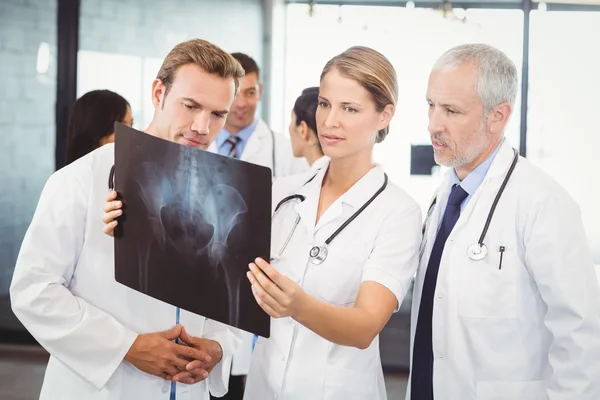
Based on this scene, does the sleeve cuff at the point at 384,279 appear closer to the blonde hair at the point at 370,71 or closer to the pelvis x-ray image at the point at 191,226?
the pelvis x-ray image at the point at 191,226

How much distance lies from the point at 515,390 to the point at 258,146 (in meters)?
2.18

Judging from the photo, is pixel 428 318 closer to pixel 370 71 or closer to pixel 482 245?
pixel 482 245

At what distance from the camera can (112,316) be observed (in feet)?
5.91

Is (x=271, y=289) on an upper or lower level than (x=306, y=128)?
lower

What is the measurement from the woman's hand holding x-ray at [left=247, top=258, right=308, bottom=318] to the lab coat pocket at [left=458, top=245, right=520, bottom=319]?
1.69ft

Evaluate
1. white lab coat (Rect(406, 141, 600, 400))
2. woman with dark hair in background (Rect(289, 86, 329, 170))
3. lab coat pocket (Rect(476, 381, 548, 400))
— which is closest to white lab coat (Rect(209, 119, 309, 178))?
woman with dark hair in background (Rect(289, 86, 329, 170))

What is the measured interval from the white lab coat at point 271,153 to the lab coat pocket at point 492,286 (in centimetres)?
197

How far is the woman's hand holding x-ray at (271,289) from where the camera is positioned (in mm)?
1493

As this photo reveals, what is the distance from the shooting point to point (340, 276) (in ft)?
5.94

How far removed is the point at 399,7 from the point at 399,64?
0.43m

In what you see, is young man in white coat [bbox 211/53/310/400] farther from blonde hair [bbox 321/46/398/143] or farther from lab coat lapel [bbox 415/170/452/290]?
blonde hair [bbox 321/46/398/143]

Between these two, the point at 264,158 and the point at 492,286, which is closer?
the point at 492,286

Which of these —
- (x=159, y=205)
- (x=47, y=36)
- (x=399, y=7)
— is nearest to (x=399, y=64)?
(x=399, y=7)

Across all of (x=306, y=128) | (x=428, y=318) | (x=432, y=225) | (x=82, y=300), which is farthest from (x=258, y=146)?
(x=82, y=300)
